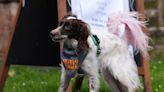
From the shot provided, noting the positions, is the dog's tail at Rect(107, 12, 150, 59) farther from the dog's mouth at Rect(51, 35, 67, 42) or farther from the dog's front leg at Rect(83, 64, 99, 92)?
the dog's mouth at Rect(51, 35, 67, 42)

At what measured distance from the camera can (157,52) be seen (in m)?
11.0

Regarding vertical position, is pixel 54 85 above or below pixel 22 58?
below

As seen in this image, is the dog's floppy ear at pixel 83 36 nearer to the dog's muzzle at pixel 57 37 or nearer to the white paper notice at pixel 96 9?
the dog's muzzle at pixel 57 37

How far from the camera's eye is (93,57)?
5711 millimetres

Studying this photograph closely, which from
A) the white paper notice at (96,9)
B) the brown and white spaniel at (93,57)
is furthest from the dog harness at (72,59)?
the white paper notice at (96,9)

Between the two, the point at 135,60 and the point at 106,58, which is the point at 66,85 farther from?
the point at 135,60

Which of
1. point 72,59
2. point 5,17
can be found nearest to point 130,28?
point 72,59

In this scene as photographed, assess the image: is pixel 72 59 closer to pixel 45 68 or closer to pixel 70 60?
pixel 70 60

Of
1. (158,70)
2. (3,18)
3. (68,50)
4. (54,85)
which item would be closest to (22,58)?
(54,85)

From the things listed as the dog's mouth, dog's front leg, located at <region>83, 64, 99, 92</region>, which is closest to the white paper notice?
dog's front leg, located at <region>83, 64, 99, 92</region>

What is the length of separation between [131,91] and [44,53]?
4.93 ft

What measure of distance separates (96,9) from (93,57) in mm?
1062

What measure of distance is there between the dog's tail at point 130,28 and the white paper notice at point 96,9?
0.27 metres

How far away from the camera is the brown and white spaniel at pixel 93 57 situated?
548cm
